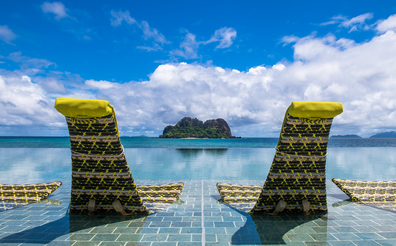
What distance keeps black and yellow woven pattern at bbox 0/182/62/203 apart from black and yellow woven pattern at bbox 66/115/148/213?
3.36 feet

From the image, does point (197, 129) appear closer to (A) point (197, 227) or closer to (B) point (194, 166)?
(B) point (194, 166)

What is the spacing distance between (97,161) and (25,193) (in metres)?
2.19

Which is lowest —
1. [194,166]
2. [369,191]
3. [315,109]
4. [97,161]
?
[194,166]

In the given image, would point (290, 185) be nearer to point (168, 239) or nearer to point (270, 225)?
point (270, 225)

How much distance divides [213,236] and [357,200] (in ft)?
8.40

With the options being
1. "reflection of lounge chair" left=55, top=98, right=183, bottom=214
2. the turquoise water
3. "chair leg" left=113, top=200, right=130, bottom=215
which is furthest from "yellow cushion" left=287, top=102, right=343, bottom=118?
the turquoise water

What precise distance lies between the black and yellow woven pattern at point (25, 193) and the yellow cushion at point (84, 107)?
231 centimetres

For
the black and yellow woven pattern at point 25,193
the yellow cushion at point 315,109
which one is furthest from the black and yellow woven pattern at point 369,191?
the black and yellow woven pattern at point 25,193

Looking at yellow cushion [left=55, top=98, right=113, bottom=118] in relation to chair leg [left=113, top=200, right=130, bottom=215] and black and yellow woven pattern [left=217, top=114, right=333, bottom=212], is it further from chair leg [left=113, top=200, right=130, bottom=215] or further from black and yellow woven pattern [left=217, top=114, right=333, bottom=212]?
black and yellow woven pattern [left=217, top=114, right=333, bottom=212]

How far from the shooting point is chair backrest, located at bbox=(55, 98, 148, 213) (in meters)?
2.23

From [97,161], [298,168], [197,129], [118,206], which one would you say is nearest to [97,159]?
[97,161]

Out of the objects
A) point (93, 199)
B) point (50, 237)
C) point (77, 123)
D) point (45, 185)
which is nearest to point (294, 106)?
point (77, 123)

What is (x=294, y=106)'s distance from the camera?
217cm

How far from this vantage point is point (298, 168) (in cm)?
269
